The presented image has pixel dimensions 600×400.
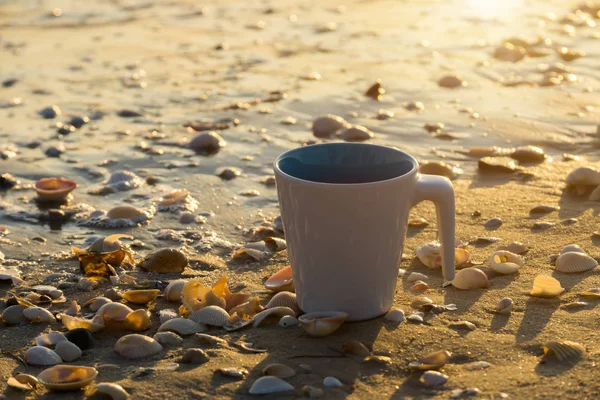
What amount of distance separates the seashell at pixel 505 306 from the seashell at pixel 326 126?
2.51 m

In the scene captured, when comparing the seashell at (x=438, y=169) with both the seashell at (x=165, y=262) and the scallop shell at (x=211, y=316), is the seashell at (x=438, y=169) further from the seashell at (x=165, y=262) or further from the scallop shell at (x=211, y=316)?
the scallop shell at (x=211, y=316)

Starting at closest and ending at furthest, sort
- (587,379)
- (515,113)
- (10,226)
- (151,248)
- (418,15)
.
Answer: (587,379) → (151,248) → (10,226) → (515,113) → (418,15)

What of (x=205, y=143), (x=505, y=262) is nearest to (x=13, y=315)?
(x=505, y=262)

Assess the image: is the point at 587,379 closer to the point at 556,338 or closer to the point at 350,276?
the point at 556,338

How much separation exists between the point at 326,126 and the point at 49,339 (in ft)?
9.20

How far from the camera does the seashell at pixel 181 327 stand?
8.83ft

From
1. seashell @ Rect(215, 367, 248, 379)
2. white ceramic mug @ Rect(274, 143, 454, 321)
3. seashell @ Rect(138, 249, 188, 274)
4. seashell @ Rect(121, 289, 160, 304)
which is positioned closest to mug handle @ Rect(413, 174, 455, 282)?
white ceramic mug @ Rect(274, 143, 454, 321)

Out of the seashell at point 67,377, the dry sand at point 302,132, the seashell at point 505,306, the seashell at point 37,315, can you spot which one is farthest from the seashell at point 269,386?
the seashell at point 37,315

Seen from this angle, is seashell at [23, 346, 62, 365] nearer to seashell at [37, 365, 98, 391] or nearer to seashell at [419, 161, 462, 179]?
seashell at [37, 365, 98, 391]

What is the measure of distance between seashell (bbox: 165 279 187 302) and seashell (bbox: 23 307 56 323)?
0.41 metres

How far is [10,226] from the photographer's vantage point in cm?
394

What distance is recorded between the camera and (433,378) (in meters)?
2.32

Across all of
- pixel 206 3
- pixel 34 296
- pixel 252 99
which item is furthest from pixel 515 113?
pixel 206 3

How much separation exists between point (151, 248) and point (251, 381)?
1.45 metres
